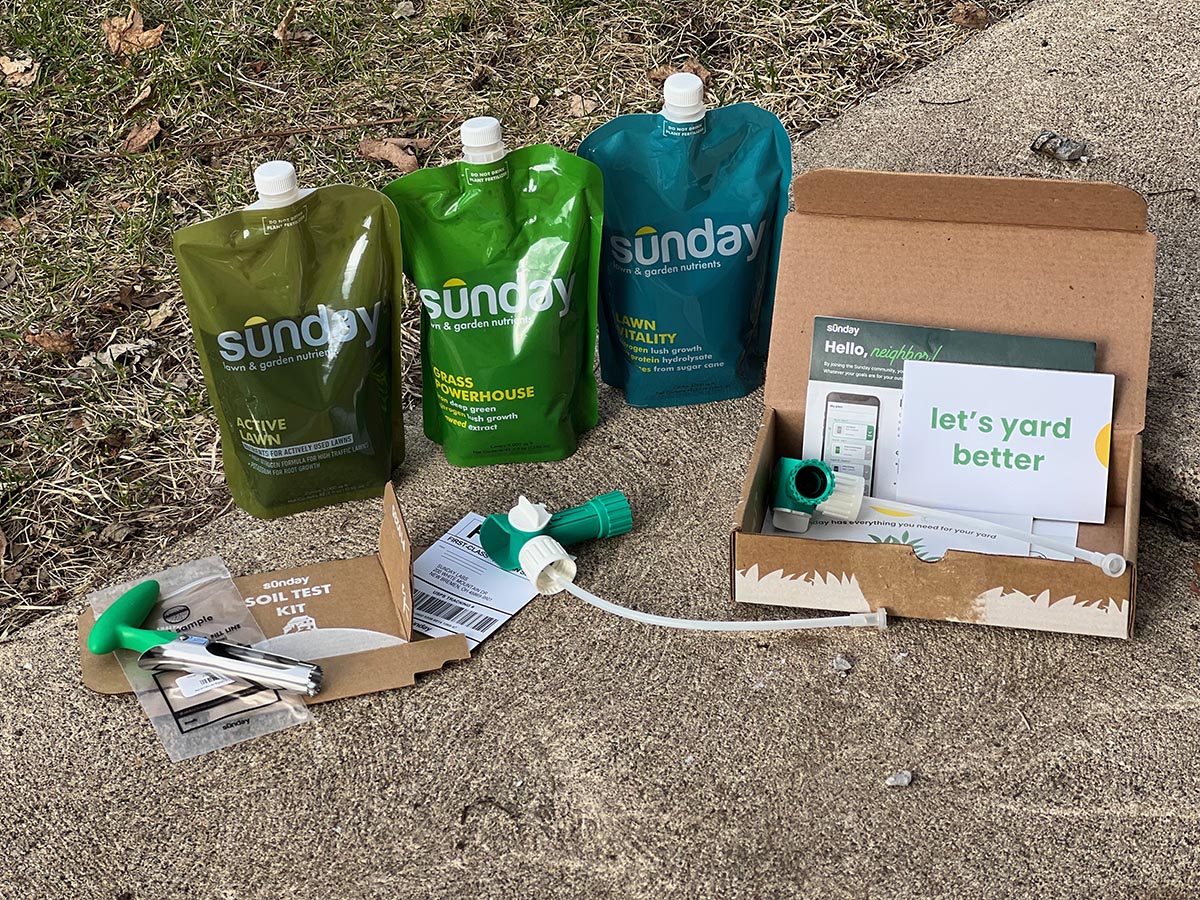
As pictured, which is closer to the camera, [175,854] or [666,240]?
[175,854]

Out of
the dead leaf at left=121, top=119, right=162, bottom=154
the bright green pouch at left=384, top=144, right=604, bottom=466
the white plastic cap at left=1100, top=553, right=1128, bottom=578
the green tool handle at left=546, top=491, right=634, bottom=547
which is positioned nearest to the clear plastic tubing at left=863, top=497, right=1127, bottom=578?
the white plastic cap at left=1100, top=553, right=1128, bottom=578

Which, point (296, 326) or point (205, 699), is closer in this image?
point (205, 699)

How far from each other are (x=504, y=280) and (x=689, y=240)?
0.27m

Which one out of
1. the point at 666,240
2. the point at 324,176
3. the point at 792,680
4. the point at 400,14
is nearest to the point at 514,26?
the point at 400,14

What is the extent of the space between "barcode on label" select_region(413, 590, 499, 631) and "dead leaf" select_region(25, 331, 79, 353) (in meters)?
1.01

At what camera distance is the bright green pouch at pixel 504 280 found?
148cm

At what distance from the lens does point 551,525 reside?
4.93 ft

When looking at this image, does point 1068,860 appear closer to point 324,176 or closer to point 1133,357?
point 1133,357

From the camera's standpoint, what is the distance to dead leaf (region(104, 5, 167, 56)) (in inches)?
106

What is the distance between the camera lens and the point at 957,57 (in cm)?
246

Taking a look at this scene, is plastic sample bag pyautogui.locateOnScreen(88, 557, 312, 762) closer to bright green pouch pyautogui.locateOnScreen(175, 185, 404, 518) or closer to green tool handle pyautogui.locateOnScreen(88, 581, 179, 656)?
green tool handle pyautogui.locateOnScreen(88, 581, 179, 656)

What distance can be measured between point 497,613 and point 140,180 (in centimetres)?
150

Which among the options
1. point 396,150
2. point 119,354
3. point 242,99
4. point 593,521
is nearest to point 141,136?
point 242,99

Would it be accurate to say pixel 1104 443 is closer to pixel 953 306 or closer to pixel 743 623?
pixel 953 306
